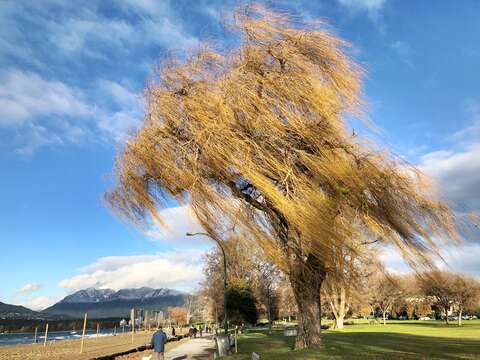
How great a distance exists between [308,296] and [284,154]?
17.6 ft

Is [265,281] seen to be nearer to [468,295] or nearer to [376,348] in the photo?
[468,295]

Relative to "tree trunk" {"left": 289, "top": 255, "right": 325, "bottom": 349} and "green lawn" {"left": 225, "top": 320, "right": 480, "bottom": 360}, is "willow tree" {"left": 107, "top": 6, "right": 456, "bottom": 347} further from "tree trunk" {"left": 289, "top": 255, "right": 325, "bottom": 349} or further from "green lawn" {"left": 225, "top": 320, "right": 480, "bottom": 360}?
"green lawn" {"left": 225, "top": 320, "right": 480, "bottom": 360}

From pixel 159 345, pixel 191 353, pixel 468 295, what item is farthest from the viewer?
pixel 468 295

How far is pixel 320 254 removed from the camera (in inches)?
424

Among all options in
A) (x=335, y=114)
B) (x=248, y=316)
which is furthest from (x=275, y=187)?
(x=248, y=316)

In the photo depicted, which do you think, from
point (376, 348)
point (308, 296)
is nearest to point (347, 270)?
point (308, 296)

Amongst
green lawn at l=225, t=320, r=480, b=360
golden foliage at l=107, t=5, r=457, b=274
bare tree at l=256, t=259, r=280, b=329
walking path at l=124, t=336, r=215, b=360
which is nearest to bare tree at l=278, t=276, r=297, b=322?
bare tree at l=256, t=259, r=280, b=329

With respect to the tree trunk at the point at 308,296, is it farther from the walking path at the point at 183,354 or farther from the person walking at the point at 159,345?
the walking path at the point at 183,354

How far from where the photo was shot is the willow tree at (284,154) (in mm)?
10992

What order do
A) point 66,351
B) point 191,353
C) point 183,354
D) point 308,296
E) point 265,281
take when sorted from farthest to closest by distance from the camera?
1. point 265,281
2. point 66,351
3. point 191,353
4. point 183,354
5. point 308,296

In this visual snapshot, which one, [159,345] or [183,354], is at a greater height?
[159,345]

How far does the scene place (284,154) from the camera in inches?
453

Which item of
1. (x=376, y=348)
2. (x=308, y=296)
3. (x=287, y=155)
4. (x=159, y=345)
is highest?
(x=287, y=155)

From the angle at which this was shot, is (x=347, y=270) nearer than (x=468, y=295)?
Yes
